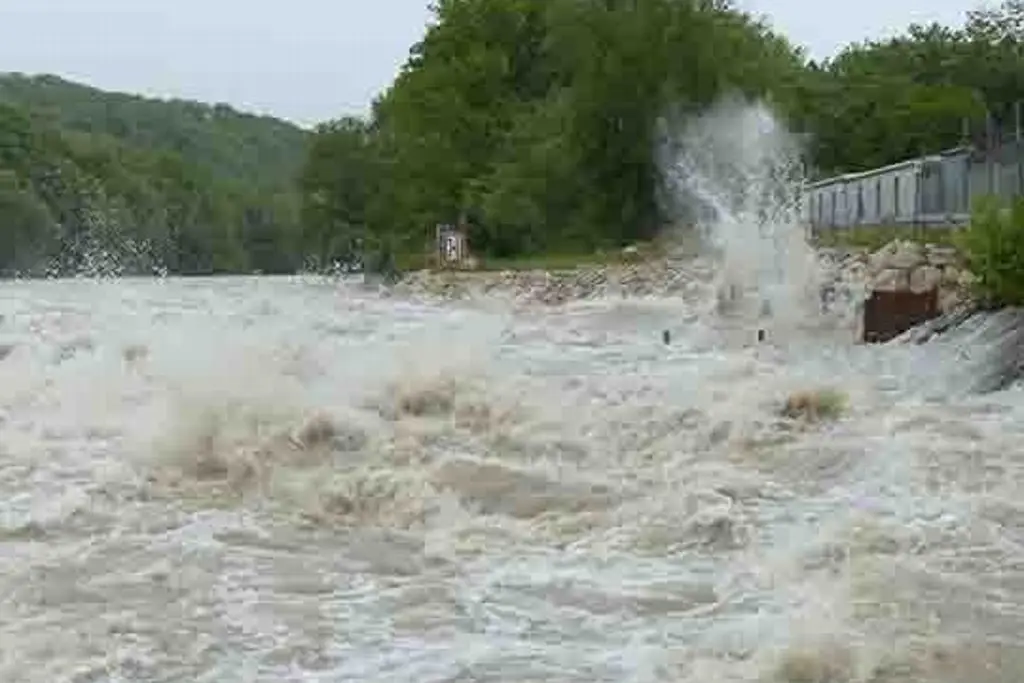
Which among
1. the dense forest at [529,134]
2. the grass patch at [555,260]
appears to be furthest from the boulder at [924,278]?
the grass patch at [555,260]

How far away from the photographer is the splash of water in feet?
79.0

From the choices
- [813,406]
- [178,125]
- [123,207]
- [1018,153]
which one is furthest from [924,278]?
[178,125]

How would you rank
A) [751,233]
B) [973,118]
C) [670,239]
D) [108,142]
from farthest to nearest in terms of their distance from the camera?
[108,142] → [973,118] → [670,239] → [751,233]

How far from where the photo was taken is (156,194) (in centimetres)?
10569

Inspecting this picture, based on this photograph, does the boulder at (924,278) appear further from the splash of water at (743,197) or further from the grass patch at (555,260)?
the grass patch at (555,260)

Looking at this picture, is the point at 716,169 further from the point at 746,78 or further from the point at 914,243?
the point at 914,243

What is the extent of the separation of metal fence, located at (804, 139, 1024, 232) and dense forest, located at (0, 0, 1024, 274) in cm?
173

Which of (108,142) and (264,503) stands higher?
(108,142)

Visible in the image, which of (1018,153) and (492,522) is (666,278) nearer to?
(1018,153)

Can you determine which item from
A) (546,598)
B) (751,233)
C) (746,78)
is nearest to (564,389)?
(546,598)

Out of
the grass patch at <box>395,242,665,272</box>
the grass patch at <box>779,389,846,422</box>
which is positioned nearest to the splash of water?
the grass patch at <box>395,242,665,272</box>

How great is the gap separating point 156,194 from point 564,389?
97.2 metres

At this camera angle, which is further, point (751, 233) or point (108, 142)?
point (108, 142)

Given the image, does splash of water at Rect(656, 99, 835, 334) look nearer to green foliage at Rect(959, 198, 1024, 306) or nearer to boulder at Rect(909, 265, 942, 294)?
boulder at Rect(909, 265, 942, 294)
